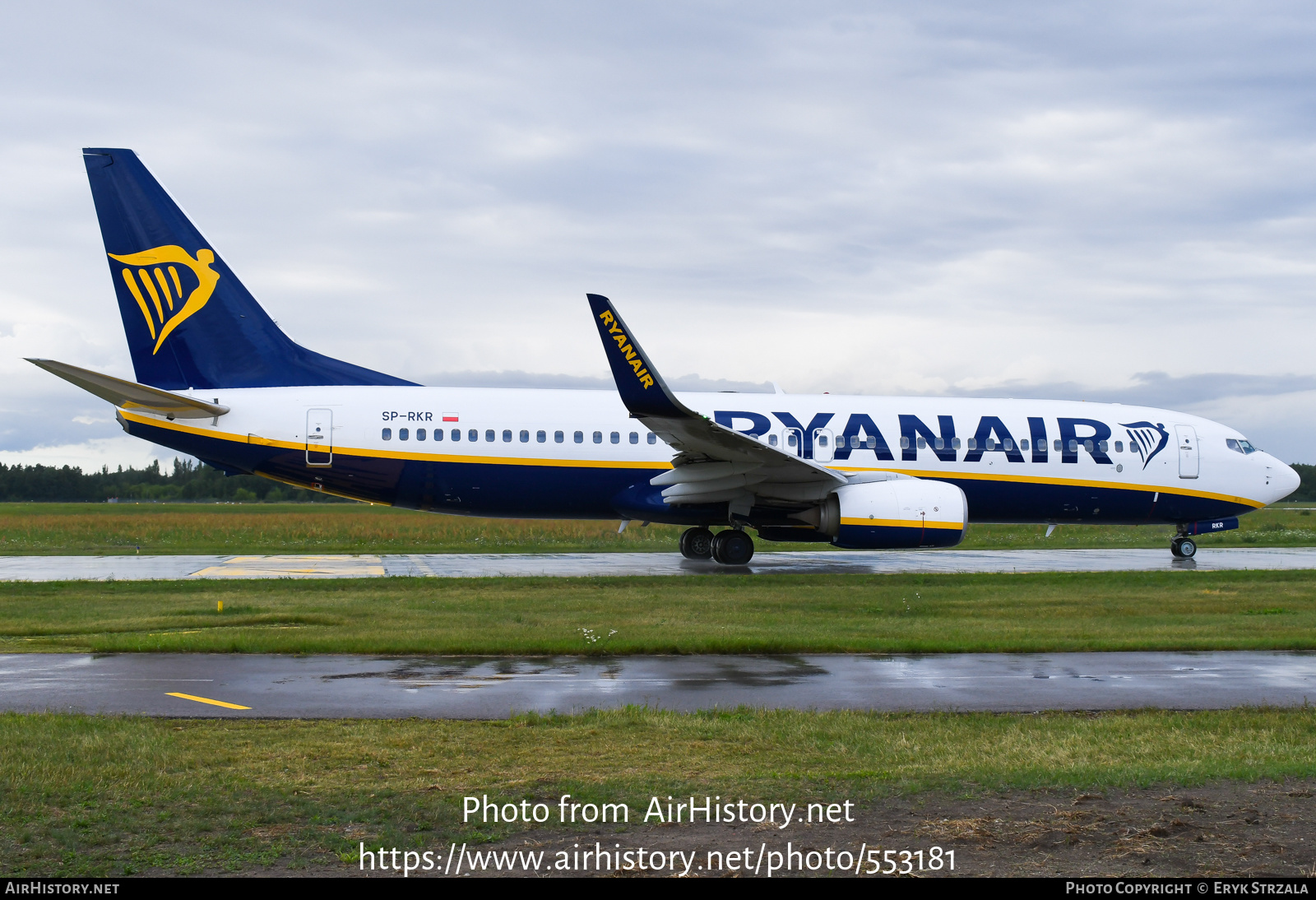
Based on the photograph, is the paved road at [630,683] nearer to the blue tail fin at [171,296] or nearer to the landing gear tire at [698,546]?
the blue tail fin at [171,296]

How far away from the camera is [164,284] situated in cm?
2083

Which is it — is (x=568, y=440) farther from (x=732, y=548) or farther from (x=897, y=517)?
(x=897, y=517)

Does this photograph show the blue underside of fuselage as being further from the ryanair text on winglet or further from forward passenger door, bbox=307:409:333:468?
the ryanair text on winglet

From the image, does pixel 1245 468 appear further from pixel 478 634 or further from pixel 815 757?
pixel 815 757

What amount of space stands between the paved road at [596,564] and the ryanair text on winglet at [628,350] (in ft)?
12.9

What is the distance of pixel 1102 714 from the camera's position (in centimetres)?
800

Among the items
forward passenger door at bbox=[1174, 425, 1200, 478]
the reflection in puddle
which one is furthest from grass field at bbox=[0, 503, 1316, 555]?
the reflection in puddle

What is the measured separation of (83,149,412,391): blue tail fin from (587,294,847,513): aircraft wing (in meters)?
7.75

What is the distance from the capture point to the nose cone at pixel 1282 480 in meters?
25.3

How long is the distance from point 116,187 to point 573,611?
1338 cm

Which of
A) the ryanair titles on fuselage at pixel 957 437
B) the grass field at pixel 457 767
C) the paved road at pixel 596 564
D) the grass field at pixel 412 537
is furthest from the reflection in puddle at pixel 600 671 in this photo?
the grass field at pixel 412 537

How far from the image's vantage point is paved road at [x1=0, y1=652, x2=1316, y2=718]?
8.27 meters

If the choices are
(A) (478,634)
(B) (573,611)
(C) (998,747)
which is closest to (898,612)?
(B) (573,611)

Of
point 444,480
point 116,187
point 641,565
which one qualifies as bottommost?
point 641,565
